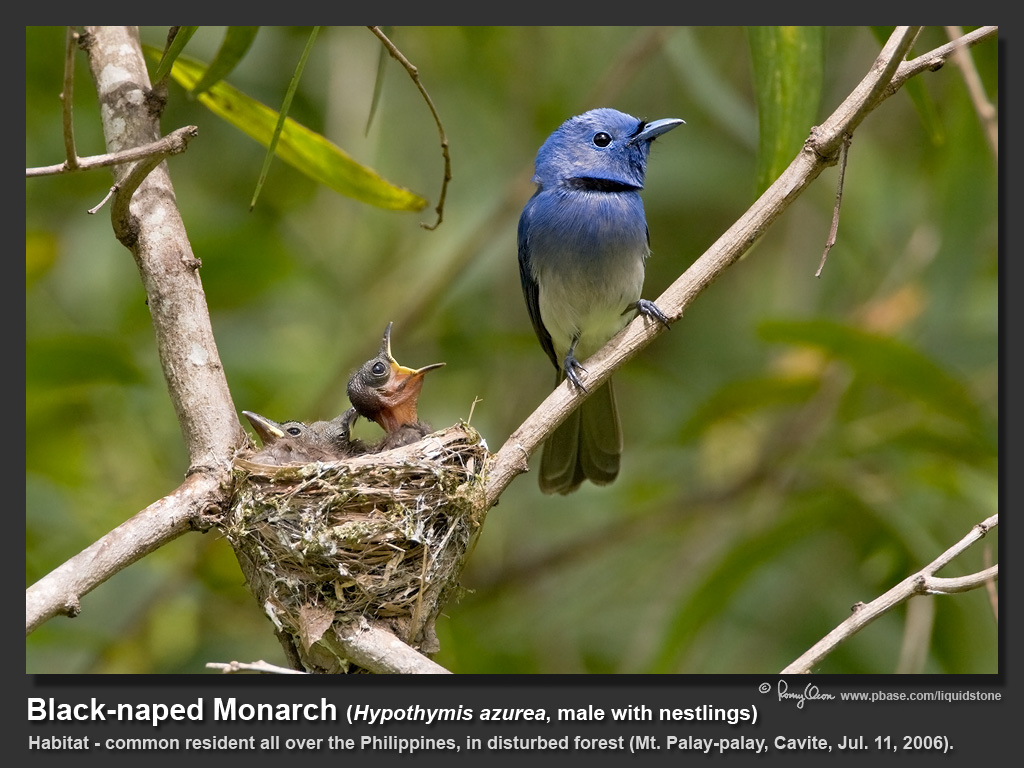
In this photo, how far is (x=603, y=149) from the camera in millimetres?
4707

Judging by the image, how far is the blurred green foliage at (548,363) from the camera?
17.4ft

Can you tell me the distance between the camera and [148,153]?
2.44 meters

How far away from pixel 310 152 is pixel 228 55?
0.77 meters

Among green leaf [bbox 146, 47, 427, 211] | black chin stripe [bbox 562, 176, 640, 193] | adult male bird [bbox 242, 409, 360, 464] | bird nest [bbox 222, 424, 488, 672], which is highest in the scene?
black chin stripe [bbox 562, 176, 640, 193]

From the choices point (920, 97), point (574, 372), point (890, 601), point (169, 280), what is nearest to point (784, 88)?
point (920, 97)

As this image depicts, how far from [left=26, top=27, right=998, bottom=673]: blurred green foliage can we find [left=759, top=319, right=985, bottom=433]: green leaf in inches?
0.5

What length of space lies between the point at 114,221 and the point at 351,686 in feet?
4.67

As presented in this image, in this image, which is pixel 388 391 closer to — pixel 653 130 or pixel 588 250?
pixel 588 250

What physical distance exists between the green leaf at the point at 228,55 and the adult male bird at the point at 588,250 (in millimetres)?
1937

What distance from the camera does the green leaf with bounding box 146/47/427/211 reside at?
354 cm

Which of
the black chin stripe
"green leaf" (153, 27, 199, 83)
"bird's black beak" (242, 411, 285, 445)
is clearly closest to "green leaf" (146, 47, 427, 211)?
"green leaf" (153, 27, 199, 83)

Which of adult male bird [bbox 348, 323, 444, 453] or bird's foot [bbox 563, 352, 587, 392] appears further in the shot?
adult male bird [bbox 348, 323, 444, 453]

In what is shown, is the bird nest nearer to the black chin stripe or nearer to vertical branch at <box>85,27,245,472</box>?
vertical branch at <box>85,27,245,472</box>

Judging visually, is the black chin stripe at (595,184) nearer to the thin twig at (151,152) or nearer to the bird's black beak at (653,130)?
the bird's black beak at (653,130)
